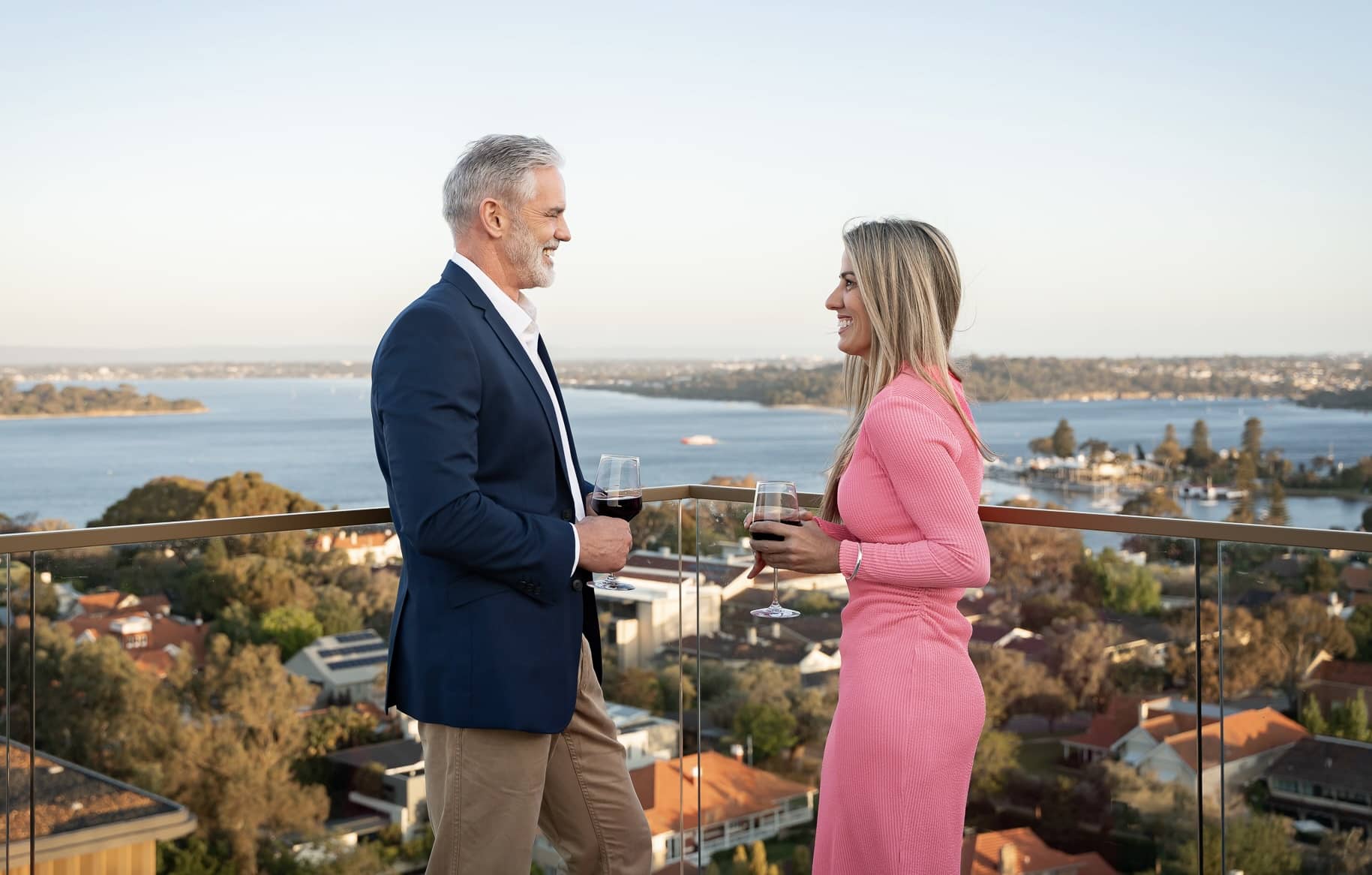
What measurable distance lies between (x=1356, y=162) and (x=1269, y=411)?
1034cm

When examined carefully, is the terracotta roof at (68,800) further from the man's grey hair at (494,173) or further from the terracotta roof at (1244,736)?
the terracotta roof at (1244,736)

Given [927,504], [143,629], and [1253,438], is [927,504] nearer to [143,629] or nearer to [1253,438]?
[143,629]

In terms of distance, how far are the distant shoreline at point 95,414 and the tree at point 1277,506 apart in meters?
41.9

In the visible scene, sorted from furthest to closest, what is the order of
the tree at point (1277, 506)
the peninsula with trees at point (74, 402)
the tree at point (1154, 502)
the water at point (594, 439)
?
the peninsula with trees at point (74, 402) → the water at point (594, 439) → the tree at point (1154, 502) → the tree at point (1277, 506)

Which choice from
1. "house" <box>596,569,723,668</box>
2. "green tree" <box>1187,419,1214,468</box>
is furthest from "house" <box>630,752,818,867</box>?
"green tree" <box>1187,419,1214,468</box>

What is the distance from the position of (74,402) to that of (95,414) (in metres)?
0.97

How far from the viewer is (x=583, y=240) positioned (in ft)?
152

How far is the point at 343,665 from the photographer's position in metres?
3.21

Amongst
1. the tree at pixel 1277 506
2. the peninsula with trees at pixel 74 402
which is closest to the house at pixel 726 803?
the tree at pixel 1277 506

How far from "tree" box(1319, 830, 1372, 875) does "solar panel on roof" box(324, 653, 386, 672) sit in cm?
244

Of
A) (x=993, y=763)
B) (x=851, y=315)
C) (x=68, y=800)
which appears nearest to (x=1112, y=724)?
(x=993, y=763)

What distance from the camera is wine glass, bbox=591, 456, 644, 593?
2.24 metres

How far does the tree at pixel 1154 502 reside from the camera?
43969 millimetres

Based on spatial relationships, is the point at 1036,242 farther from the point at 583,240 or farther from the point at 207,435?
the point at 207,435
